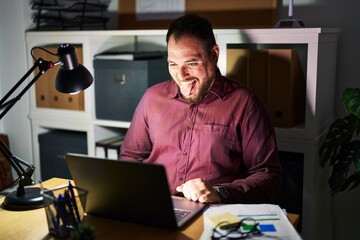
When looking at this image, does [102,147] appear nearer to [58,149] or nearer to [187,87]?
[58,149]

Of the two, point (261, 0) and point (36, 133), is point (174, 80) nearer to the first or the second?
point (261, 0)

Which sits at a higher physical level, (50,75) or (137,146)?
(50,75)

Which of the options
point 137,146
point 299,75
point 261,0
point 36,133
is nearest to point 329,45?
point 299,75

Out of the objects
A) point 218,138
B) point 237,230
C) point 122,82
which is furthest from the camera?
point 122,82

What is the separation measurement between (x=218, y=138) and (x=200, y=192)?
40cm

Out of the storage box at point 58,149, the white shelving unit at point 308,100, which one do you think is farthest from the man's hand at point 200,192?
the storage box at point 58,149

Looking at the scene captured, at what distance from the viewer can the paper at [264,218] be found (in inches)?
43.9

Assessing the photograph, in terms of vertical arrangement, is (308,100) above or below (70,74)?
below

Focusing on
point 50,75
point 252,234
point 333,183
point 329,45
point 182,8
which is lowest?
point 333,183

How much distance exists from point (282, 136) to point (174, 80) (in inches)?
22.1

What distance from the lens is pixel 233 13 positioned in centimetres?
240

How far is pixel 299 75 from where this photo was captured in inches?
82.6

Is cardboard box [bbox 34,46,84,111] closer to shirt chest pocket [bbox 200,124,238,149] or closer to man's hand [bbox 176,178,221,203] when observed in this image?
shirt chest pocket [bbox 200,124,238,149]

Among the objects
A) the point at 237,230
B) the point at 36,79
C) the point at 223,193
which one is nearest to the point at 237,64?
the point at 223,193
